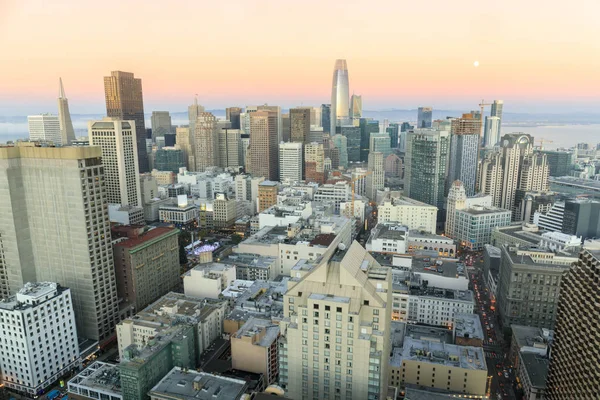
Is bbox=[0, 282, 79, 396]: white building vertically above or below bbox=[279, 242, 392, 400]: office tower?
below

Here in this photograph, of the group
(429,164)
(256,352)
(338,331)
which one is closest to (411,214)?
(429,164)

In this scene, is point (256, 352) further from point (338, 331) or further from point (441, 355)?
point (441, 355)

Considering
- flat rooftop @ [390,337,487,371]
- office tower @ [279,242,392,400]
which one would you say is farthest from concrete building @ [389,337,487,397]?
office tower @ [279,242,392,400]

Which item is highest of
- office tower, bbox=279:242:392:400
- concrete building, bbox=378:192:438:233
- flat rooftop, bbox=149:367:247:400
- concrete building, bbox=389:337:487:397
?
office tower, bbox=279:242:392:400

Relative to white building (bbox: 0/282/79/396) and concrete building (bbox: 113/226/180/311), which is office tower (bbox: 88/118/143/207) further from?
white building (bbox: 0/282/79/396)

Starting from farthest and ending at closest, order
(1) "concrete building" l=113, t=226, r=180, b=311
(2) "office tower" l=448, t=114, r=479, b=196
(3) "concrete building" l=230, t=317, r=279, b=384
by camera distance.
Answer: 1. (2) "office tower" l=448, t=114, r=479, b=196
2. (1) "concrete building" l=113, t=226, r=180, b=311
3. (3) "concrete building" l=230, t=317, r=279, b=384

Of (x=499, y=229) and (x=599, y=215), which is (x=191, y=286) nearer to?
(x=499, y=229)

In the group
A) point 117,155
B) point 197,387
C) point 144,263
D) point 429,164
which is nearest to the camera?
point 197,387
